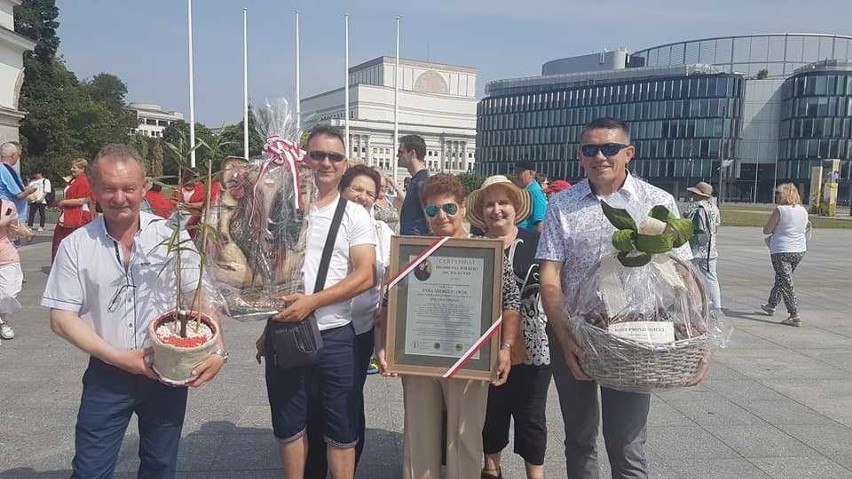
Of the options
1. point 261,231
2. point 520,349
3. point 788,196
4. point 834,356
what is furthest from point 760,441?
point 788,196

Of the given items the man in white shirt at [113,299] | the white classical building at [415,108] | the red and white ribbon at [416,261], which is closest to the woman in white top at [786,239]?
the red and white ribbon at [416,261]

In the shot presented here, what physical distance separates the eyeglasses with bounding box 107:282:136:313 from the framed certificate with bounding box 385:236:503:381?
1210mm

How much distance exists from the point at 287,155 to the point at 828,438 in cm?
449

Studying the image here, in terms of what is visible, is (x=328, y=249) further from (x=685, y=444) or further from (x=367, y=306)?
(x=685, y=444)

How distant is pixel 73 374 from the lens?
5707 mm

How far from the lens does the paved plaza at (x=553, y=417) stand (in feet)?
13.2

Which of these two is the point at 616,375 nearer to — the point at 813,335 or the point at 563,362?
the point at 563,362

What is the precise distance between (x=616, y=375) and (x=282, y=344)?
157 centimetres

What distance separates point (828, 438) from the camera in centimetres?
459

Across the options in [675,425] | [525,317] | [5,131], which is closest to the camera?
[525,317]

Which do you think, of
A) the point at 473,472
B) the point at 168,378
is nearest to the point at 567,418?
the point at 473,472

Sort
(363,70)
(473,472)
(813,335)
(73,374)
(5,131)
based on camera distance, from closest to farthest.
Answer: (473,472)
(73,374)
(813,335)
(5,131)
(363,70)

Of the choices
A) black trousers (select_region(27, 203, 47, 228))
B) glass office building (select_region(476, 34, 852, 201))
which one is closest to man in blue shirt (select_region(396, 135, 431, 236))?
black trousers (select_region(27, 203, 47, 228))

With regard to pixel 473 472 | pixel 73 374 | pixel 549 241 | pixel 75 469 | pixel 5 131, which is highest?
pixel 5 131
